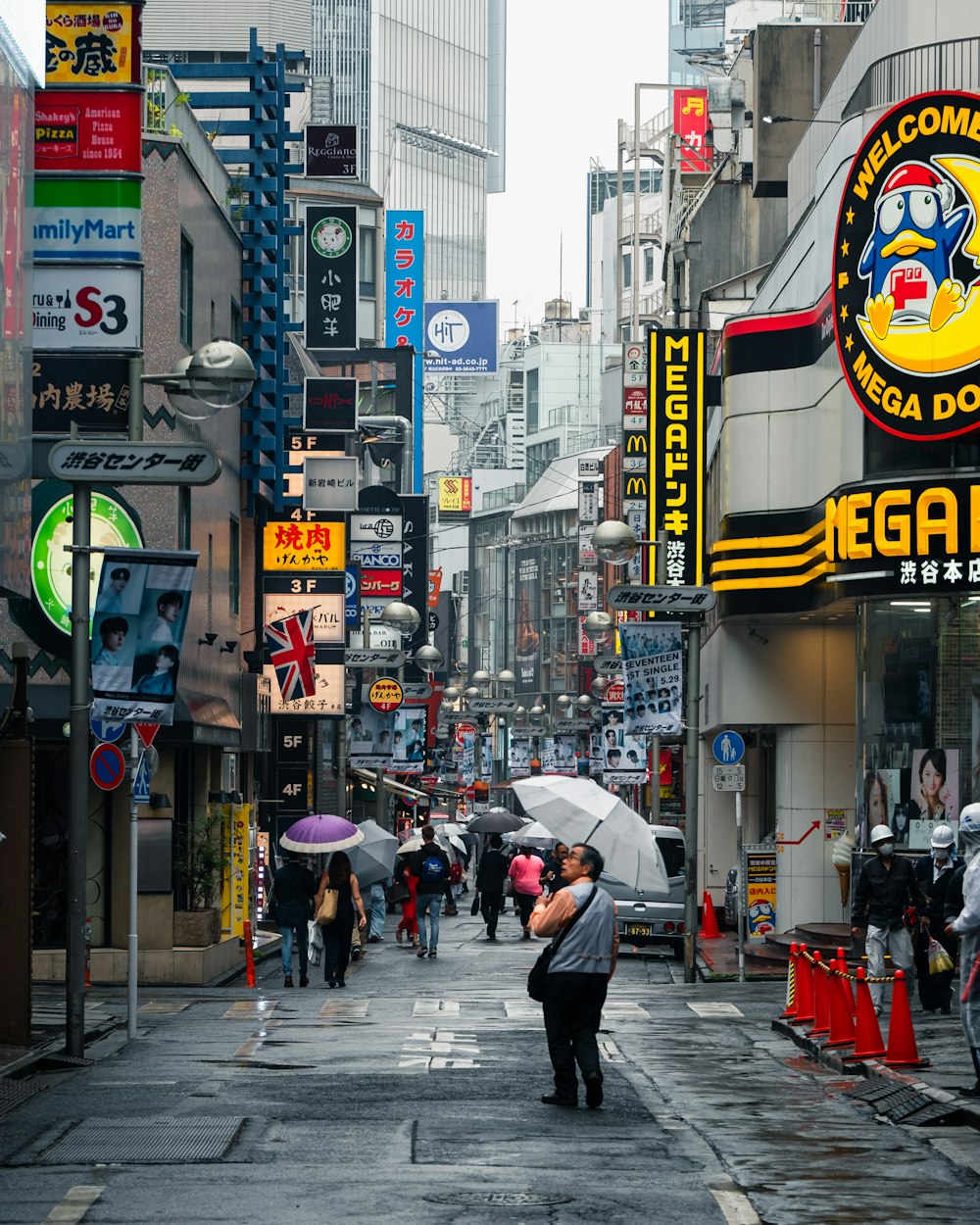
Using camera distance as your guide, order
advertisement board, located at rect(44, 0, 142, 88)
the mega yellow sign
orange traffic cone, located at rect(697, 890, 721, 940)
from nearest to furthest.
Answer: advertisement board, located at rect(44, 0, 142, 88)
orange traffic cone, located at rect(697, 890, 721, 940)
the mega yellow sign

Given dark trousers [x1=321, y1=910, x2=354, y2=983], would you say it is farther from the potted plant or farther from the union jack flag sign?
the union jack flag sign

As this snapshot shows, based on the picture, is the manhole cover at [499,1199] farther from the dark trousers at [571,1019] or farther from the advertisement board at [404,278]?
the advertisement board at [404,278]

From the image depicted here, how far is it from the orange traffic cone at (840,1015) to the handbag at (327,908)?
9.67 metres

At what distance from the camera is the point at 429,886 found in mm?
33562

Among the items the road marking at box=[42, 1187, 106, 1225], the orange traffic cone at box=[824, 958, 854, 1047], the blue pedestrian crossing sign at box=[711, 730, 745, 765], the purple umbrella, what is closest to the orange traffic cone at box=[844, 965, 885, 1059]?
the orange traffic cone at box=[824, 958, 854, 1047]

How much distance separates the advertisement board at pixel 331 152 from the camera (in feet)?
252

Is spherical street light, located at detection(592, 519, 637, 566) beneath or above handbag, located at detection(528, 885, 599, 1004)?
above

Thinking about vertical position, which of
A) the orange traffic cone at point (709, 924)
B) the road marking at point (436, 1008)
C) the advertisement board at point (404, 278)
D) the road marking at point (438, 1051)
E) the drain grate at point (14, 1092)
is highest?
the advertisement board at point (404, 278)

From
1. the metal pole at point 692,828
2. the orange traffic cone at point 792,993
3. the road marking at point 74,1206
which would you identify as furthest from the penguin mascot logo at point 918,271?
the road marking at point 74,1206

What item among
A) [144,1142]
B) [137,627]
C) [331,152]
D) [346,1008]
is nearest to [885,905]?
[346,1008]

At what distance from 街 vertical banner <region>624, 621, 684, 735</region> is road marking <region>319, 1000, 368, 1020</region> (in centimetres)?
768

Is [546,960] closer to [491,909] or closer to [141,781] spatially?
[141,781]

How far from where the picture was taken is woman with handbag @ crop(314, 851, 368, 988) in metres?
27.4

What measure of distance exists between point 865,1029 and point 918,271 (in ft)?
40.6
